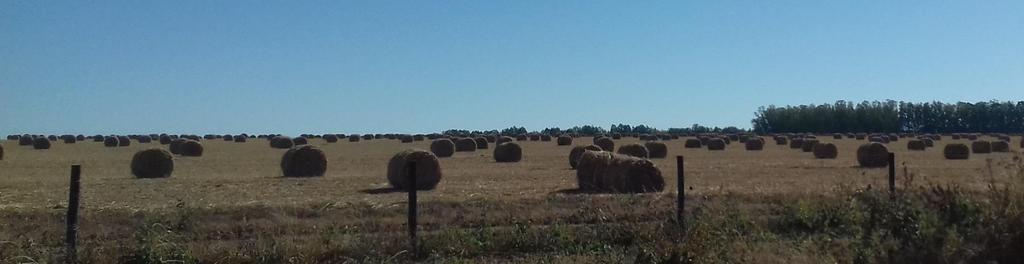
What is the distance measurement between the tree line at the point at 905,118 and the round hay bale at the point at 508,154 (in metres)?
112

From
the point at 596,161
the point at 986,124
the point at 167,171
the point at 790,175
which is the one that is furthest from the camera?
the point at 986,124

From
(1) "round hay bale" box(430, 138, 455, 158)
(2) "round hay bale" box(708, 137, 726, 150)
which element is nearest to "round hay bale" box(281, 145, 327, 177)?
(1) "round hay bale" box(430, 138, 455, 158)

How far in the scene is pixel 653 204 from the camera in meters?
16.8

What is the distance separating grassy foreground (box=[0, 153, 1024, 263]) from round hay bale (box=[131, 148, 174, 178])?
15.1 meters

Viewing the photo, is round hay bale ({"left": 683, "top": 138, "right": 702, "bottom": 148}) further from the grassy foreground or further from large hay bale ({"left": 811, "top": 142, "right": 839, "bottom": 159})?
the grassy foreground

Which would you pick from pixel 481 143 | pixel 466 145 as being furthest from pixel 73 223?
pixel 481 143

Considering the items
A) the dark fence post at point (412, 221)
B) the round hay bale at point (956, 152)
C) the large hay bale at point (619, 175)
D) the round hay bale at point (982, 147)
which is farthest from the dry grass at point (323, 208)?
the round hay bale at point (982, 147)

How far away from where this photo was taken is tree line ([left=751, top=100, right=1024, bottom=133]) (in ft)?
475

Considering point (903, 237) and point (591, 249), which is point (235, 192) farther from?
point (903, 237)

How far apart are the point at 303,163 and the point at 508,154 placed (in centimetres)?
1191

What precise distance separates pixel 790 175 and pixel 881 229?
17901 millimetres

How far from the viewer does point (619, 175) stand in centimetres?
2259

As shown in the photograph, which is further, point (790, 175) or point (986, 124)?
point (986, 124)

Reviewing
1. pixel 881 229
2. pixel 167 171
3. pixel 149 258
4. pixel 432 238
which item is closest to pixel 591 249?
pixel 432 238
